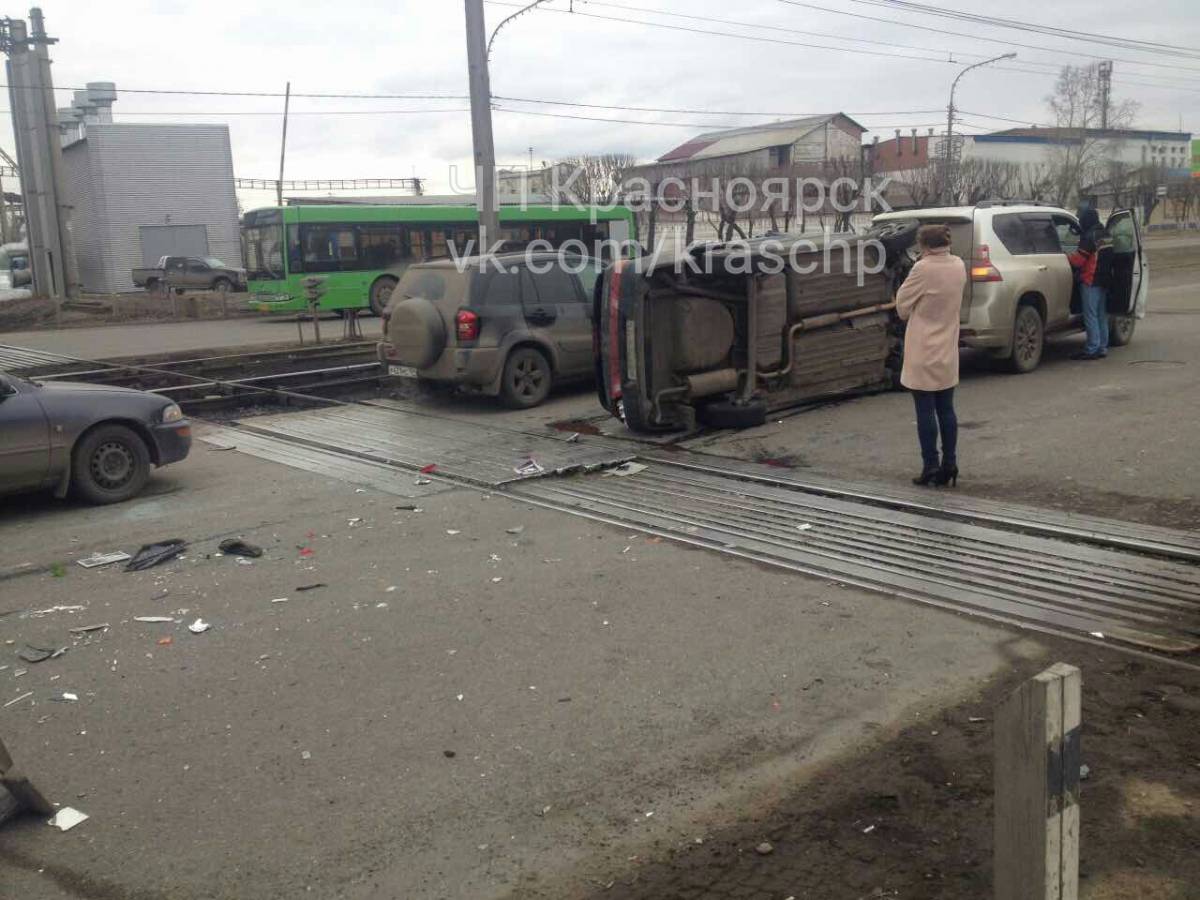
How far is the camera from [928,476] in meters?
8.22

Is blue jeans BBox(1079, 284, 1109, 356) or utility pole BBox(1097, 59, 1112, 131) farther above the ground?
utility pole BBox(1097, 59, 1112, 131)

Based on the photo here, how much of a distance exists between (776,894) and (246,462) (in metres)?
8.22

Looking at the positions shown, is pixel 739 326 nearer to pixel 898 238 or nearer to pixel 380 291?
pixel 898 238

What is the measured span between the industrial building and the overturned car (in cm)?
4535

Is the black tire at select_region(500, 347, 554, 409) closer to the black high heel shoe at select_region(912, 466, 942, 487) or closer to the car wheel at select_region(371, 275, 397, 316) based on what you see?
the black high heel shoe at select_region(912, 466, 942, 487)

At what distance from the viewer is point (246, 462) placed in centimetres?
1045

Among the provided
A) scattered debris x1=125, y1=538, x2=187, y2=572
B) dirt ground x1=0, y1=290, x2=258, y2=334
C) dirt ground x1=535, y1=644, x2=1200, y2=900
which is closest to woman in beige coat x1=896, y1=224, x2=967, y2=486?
dirt ground x1=535, y1=644, x2=1200, y2=900

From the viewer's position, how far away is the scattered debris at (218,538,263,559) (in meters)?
7.22

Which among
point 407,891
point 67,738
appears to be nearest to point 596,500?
point 67,738

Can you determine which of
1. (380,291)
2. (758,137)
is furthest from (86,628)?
(758,137)

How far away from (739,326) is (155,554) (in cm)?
585

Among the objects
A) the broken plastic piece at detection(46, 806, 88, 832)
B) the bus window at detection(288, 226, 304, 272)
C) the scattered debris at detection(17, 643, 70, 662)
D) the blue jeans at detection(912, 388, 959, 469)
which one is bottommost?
the broken plastic piece at detection(46, 806, 88, 832)

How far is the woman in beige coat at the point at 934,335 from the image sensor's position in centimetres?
792

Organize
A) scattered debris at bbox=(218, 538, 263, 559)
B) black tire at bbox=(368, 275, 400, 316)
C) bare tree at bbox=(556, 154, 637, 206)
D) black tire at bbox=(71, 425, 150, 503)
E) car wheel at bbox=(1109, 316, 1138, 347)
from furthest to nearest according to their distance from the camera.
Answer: bare tree at bbox=(556, 154, 637, 206) < black tire at bbox=(368, 275, 400, 316) < car wheel at bbox=(1109, 316, 1138, 347) < black tire at bbox=(71, 425, 150, 503) < scattered debris at bbox=(218, 538, 263, 559)
